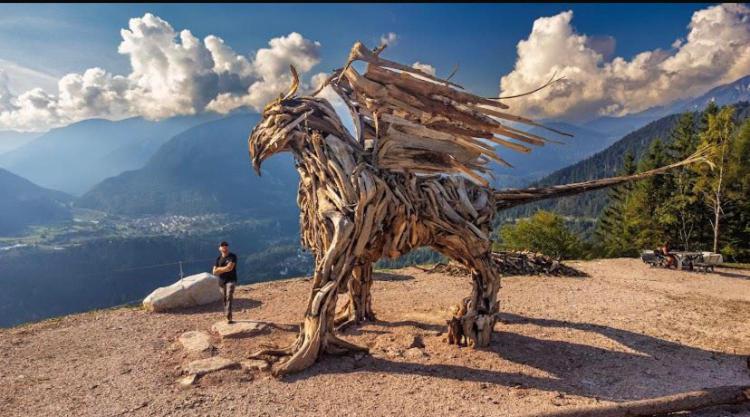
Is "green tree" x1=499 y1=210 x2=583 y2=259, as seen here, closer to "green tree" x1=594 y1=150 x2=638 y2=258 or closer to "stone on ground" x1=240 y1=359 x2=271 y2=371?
"green tree" x1=594 y1=150 x2=638 y2=258

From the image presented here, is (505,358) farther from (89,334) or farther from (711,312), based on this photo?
(89,334)

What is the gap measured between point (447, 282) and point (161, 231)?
561 ft

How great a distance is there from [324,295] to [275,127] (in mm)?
2900

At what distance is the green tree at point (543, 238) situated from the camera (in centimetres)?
2888

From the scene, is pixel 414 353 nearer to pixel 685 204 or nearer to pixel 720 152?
pixel 720 152

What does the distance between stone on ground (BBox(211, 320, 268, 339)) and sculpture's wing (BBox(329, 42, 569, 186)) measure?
14.2ft

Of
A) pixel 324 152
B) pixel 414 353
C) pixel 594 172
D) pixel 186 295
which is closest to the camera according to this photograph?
pixel 324 152

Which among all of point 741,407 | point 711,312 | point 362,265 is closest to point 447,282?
point 362,265

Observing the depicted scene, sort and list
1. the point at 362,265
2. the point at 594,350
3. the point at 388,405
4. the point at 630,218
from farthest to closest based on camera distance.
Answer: the point at 630,218
the point at 362,265
the point at 594,350
the point at 388,405

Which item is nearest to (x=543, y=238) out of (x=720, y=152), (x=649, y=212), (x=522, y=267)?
(x=649, y=212)

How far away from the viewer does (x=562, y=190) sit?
24.5 feet

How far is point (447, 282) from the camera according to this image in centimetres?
1312

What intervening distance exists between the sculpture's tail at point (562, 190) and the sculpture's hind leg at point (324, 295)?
11.8 feet

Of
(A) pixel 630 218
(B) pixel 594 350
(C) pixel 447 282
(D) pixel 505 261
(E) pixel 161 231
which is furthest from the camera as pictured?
(E) pixel 161 231
